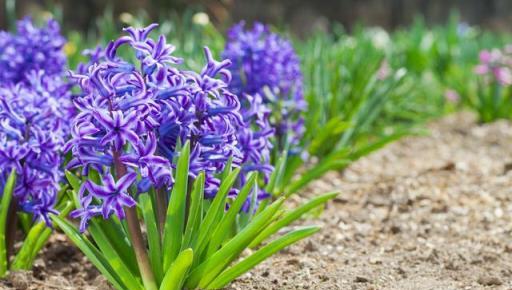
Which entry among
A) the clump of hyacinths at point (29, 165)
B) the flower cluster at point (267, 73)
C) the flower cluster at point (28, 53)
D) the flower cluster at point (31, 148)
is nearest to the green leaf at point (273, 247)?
A: the clump of hyacinths at point (29, 165)

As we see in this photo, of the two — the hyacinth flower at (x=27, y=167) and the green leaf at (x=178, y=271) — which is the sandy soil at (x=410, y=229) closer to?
the green leaf at (x=178, y=271)

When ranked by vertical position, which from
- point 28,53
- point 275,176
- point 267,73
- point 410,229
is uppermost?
point 267,73

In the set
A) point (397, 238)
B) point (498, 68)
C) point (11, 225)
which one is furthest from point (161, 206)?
point (498, 68)

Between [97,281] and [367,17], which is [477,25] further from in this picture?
[97,281]

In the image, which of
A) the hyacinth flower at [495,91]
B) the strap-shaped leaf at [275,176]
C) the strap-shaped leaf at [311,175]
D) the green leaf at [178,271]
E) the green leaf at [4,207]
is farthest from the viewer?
the hyacinth flower at [495,91]

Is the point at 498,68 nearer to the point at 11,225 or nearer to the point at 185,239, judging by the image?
the point at 11,225
